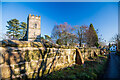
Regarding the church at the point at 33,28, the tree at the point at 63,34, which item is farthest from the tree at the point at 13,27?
the tree at the point at 63,34

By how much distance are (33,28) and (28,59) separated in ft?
91.2

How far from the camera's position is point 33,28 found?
28031mm

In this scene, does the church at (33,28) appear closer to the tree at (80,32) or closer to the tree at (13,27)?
the tree at (13,27)

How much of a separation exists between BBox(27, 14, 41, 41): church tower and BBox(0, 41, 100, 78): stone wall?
24.9 meters

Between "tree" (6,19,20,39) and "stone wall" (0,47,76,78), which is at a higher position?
"tree" (6,19,20,39)

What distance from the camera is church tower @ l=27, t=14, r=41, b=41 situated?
89.6 ft

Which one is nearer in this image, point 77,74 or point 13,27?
point 77,74

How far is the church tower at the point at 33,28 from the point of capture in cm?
2731

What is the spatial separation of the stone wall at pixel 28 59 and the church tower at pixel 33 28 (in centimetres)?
2492

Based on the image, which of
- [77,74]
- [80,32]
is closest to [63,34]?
[80,32]

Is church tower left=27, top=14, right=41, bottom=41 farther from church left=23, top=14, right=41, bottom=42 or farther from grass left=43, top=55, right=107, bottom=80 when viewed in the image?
grass left=43, top=55, right=107, bottom=80

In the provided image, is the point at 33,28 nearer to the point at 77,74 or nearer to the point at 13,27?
the point at 13,27

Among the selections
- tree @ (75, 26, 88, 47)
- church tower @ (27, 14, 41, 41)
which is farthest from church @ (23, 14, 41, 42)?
tree @ (75, 26, 88, 47)

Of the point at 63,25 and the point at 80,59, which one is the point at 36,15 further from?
the point at 80,59
